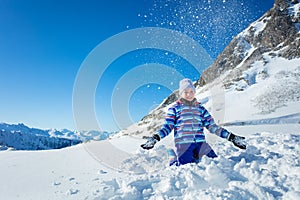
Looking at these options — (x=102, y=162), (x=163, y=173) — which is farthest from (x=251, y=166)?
(x=102, y=162)

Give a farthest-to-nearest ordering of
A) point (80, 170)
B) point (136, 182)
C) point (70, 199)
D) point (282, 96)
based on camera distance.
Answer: point (282, 96)
point (80, 170)
point (136, 182)
point (70, 199)

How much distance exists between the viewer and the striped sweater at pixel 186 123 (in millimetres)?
4391

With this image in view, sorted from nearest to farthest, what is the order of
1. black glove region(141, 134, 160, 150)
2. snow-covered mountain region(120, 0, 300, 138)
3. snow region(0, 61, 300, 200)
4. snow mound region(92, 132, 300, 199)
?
snow mound region(92, 132, 300, 199) → snow region(0, 61, 300, 200) → black glove region(141, 134, 160, 150) → snow-covered mountain region(120, 0, 300, 138)

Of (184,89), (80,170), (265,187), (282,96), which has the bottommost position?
(265,187)

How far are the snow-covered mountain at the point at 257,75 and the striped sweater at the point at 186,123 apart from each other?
15.1 meters

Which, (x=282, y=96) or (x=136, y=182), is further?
(x=282, y=96)

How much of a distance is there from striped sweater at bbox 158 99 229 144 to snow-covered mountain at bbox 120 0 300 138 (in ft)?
49.5

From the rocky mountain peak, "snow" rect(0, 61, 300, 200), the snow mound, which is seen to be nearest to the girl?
"snow" rect(0, 61, 300, 200)

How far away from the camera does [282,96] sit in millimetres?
24469

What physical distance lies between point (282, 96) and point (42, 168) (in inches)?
1040

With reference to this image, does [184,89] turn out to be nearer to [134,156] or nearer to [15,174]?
[134,156]

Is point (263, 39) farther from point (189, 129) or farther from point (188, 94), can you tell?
point (189, 129)

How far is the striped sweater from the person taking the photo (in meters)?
4.39

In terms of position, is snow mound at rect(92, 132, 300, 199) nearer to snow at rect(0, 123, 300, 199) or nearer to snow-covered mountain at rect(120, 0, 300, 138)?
snow at rect(0, 123, 300, 199)
